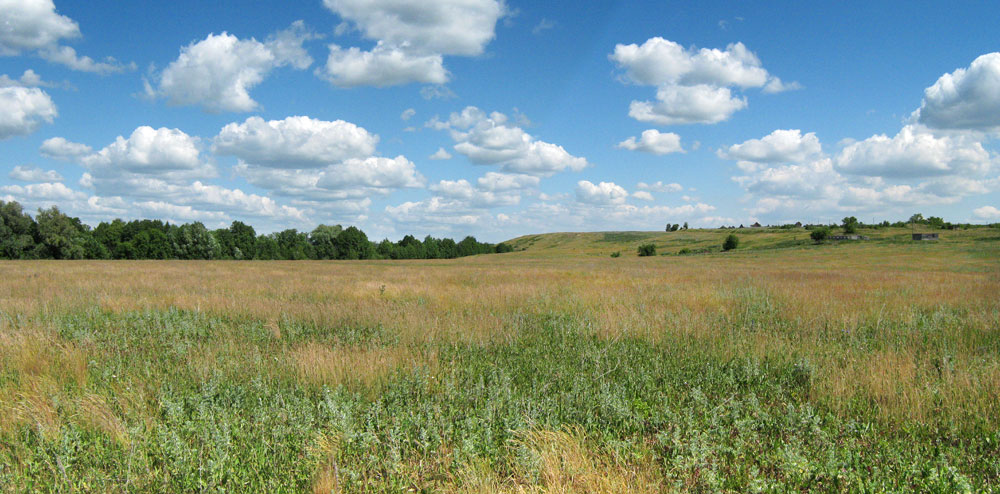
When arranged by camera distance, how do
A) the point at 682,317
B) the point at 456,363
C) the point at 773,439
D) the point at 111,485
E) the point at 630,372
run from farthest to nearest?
the point at 682,317 → the point at 456,363 → the point at 630,372 → the point at 773,439 → the point at 111,485

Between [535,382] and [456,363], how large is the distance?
1.52 metres

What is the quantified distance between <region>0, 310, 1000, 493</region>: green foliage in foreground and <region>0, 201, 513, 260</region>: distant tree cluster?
81814 mm

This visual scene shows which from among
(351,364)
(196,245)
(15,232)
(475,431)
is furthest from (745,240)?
(15,232)

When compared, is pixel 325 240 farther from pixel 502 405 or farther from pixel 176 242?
pixel 502 405

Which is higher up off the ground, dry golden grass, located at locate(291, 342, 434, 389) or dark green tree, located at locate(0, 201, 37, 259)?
dark green tree, located at locate(0, 201, 37, 259)

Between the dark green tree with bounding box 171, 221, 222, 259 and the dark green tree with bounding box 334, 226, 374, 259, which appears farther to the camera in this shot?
the dark green tree with bounding box 334, 226, 374, 259

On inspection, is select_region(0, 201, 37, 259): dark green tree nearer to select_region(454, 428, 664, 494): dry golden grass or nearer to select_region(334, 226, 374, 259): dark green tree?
select_region(334, 226, 374, 259): dark green tree

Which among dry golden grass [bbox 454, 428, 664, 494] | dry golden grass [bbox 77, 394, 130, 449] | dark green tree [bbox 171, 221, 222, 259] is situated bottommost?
dry golden grass [bbox 454, 428, 664, 494]

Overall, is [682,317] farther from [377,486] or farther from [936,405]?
[377,486]

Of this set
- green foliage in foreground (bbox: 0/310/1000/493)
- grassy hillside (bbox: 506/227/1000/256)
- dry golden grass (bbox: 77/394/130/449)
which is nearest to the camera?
green foliage in foreground (bbox: 0/310/1000/493)

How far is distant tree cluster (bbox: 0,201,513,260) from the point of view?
66250mm

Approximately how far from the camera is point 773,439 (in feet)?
13.9

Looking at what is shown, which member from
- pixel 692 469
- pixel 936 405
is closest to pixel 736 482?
pixel 692 469

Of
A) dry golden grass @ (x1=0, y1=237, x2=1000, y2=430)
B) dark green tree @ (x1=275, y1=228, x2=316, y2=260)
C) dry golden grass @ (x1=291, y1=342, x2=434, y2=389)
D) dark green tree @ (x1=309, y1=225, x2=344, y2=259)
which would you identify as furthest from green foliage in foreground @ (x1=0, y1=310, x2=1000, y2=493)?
dark green tree @ (x1=309, y1=225, x2=344, y2=259)
